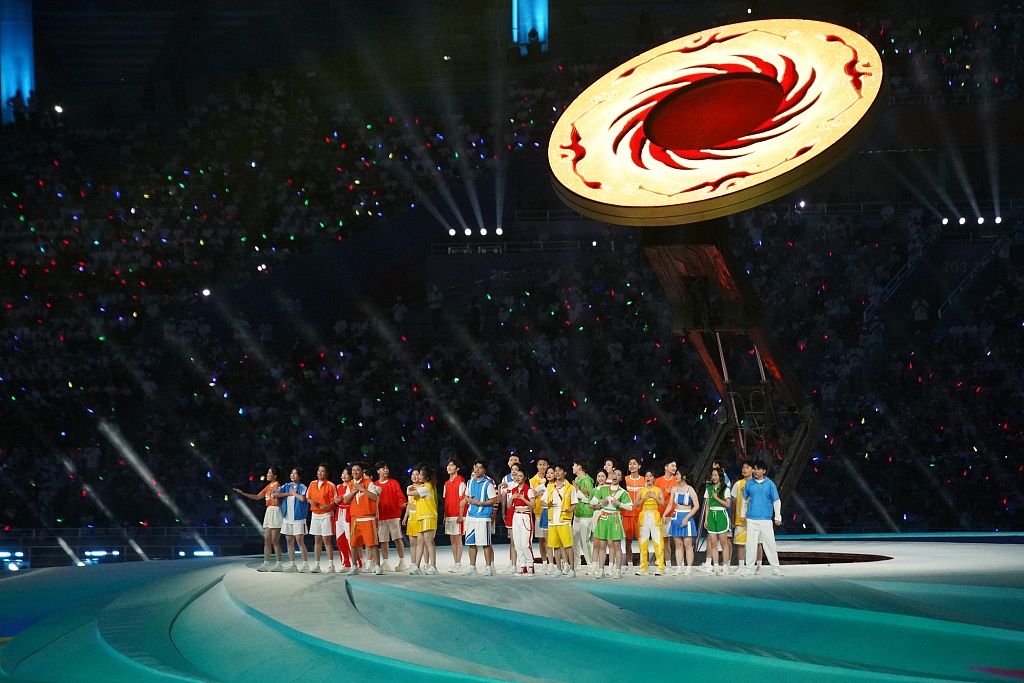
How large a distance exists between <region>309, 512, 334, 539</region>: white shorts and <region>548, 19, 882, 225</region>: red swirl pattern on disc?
4.74 meters

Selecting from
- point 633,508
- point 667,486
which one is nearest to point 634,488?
point 633,508

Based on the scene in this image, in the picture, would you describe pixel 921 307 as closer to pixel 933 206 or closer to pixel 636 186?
pixel 933 206

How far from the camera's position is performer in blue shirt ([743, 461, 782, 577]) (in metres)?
10.7

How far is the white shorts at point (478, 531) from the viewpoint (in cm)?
1147

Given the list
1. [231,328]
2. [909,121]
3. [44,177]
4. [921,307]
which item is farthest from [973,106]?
[44,177]

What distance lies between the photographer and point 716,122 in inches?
376

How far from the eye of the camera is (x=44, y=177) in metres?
23.2

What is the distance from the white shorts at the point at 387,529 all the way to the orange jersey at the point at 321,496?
0.57 meters

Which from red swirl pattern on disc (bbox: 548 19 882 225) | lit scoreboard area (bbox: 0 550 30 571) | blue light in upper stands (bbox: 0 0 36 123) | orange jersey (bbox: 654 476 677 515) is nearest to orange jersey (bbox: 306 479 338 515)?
orange jersey (bbox: 654 476 677 515)

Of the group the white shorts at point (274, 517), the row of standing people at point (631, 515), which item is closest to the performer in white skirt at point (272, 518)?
the white shorts at point (274, 517)

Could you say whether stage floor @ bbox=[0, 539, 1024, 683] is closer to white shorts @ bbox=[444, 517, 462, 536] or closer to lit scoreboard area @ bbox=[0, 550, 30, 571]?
white shorts @ bbox=[444, 517, 462, 536]

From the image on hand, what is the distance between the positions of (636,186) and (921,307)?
1341 centimetres

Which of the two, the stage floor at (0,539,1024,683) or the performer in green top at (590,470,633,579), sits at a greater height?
the performer in green top at (590,470,633,579)

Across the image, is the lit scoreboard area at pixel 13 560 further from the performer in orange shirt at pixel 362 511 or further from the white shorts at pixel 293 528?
the performer in orange shirt at pixel 362 511
